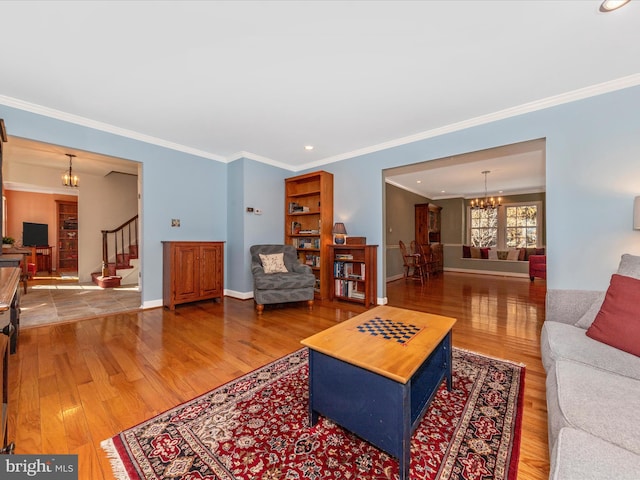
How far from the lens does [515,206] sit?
799 cm

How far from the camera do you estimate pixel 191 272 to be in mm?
4020

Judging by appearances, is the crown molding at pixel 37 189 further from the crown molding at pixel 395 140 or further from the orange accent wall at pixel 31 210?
the crown molding at pixel 395 140

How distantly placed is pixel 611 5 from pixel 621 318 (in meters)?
1.92

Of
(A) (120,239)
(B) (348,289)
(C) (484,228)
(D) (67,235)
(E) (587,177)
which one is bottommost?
(B) (348,289)

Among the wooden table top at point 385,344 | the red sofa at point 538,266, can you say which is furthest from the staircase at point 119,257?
the red sofa at point 538,266

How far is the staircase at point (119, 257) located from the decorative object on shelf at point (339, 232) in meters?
4.81

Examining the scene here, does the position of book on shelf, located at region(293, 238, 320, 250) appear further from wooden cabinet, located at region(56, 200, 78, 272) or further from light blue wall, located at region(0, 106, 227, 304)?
wooden cabinet, located at region(56, 200, 78, 272)

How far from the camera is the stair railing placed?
Answer: 20.5 ft

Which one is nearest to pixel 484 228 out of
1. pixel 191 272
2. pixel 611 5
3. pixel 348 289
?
pixel 348 289

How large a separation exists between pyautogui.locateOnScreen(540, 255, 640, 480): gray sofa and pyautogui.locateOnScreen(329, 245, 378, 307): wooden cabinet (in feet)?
8.15

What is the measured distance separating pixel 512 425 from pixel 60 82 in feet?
14.6

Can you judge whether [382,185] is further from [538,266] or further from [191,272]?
[538,266]

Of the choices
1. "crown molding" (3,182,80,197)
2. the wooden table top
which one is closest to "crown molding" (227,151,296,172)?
the wooden table top

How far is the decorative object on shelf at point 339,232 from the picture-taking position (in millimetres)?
4500
